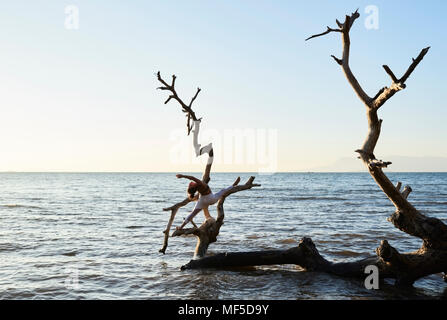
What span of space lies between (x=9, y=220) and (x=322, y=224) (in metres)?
19.5

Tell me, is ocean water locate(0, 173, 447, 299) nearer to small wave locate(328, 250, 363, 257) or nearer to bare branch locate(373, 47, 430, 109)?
small wave locate(328, 250, 363, 257)

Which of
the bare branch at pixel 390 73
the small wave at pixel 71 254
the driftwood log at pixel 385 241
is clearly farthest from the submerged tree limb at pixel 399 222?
the small wave at pixel 71 254

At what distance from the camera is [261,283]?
419 inches

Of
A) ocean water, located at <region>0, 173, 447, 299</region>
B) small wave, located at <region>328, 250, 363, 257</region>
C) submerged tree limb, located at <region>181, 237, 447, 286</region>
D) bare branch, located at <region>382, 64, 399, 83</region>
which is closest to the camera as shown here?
bare branch, located at <region>382, 64, 399, 83</region>

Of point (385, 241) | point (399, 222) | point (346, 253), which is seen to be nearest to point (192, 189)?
point (385, 241)

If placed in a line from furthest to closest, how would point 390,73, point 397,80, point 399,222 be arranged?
point 399,222, point 397,80, point 390,73

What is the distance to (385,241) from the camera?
9602mm

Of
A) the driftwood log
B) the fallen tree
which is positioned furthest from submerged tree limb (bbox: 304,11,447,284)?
the fallen tree

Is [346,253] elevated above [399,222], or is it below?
below

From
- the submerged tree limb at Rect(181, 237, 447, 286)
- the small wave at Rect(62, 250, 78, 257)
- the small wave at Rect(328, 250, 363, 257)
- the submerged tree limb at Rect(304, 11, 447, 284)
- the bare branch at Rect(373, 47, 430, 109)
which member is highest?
the bare branch at Rect(373, 47, 430, 109)

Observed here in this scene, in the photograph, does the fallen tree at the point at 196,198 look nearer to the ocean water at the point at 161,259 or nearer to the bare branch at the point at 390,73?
the ocean water at the point at 161,259

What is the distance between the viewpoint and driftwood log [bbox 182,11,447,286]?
8867 millimetres

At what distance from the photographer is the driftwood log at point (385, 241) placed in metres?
8.87

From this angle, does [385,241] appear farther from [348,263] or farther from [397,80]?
[397,80]
